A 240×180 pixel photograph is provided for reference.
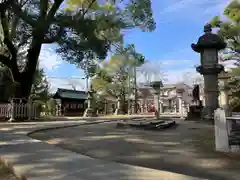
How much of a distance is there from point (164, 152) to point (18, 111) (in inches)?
511

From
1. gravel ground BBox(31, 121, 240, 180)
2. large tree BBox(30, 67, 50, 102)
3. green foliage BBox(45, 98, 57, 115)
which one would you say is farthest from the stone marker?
green foliage BBox(45, 98, 57, 115)

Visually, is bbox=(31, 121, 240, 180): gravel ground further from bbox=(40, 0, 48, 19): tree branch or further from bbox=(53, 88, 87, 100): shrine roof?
bbox=(53, 88, 87, 100): shrine roof

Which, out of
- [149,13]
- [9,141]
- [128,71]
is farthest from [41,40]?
[128,71]

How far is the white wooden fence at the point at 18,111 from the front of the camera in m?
16.8

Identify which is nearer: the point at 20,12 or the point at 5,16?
the point at 20,12

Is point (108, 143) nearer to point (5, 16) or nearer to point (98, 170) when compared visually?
point (98, 170)

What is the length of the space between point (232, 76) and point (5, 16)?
17772mm

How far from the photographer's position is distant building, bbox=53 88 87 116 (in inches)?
1378

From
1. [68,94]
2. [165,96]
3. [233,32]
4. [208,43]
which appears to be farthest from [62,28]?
[165,96]

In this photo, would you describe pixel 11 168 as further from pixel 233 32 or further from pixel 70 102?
pixel 70 102

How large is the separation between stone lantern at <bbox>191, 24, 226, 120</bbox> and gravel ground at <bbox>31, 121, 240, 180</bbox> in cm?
560

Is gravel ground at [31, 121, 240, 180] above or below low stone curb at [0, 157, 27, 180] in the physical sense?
above

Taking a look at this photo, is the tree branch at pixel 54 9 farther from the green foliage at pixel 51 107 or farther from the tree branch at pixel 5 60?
the green foliage at pixel 51 107

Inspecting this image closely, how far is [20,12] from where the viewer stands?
14.6 metres
